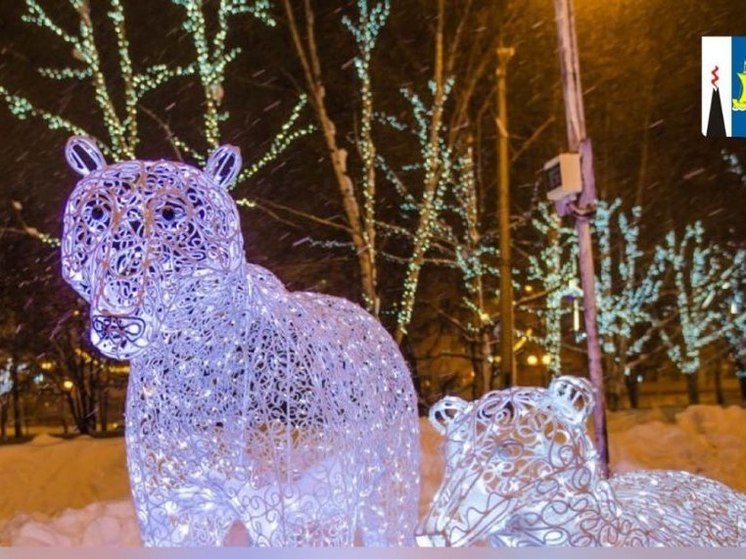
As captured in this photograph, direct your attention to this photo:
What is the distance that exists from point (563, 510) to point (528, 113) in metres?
7.79

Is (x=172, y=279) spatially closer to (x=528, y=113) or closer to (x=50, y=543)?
(x=50, y=543)

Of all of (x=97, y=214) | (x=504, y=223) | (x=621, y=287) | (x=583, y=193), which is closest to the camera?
(x=97, y=214)

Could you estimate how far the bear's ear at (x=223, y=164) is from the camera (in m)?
3.52

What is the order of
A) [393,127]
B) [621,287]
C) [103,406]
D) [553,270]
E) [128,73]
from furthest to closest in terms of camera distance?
[621,287] → [553,270] → [103,406] → [393,127] → [128,73]

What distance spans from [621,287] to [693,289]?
3.75 feet

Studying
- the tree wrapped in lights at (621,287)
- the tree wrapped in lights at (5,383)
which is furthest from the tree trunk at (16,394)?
the tree wrapped in lights at (621,287)

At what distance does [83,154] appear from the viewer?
349 cm

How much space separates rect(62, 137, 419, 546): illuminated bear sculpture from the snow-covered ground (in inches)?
77.2

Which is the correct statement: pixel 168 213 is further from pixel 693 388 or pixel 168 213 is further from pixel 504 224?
pixel 693 388

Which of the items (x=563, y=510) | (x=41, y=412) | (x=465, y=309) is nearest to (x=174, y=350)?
(x=563, y=510)

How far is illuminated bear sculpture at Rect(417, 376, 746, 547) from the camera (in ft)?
10.7

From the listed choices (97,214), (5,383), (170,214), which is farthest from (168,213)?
(5,383)

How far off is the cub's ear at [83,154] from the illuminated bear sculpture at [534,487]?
64.2 inches

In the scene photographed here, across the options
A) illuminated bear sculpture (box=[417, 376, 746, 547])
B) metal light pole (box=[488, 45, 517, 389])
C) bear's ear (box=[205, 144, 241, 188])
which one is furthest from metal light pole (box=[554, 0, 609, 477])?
bear's ear (box=[205, 144, 241, 188])
